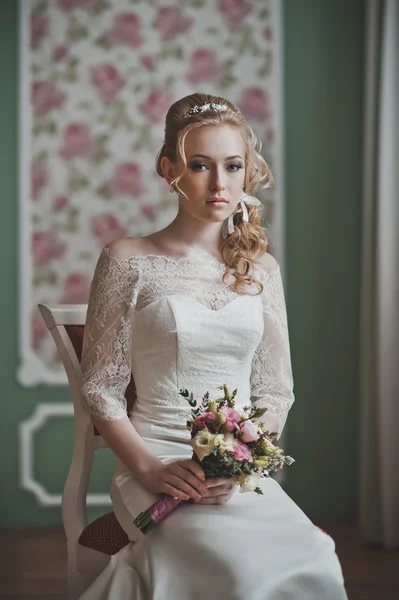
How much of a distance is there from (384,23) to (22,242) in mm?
2180

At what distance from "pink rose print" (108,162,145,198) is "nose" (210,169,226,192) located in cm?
185

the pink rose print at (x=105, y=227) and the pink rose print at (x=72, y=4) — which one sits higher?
the pink rose print at (x=72, y=4)

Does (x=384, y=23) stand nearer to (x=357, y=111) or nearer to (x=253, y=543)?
(x=357, y=111)

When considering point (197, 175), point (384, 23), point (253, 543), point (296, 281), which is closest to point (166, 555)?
point (253, 543)

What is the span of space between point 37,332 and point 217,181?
2088 mm

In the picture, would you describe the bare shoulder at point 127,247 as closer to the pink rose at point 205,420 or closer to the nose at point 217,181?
the nose at point 217,181

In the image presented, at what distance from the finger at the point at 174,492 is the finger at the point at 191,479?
4 centimetres

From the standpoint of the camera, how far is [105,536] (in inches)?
92.0

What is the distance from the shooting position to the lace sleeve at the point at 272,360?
253cm

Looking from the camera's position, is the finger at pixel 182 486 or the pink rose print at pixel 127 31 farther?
the pink rose print at pixel 127 31

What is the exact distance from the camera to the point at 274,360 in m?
2.54

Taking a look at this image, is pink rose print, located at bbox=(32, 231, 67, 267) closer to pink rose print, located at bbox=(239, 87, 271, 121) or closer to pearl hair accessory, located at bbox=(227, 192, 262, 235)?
pink rose print, located at bbox=(239, 87, 271, 121)

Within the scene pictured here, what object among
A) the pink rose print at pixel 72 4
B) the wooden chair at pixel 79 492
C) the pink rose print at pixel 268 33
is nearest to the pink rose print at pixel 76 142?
the pink rose print at pixel 72 4

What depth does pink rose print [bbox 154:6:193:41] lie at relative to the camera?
414 cm
